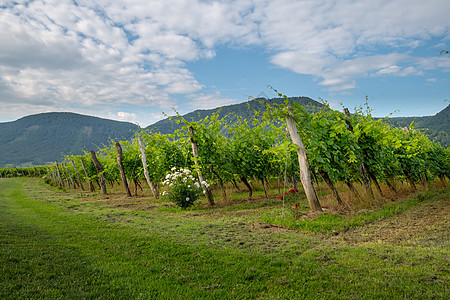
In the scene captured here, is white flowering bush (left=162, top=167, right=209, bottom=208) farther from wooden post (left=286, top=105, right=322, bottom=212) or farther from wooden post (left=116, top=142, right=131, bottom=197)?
wooden post (left=116, top=142, right=131, bottom=197)

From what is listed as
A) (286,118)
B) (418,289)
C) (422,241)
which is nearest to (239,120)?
(286,118)

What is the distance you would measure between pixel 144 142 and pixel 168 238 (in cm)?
1047

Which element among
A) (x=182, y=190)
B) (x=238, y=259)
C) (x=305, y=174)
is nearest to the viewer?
(x=238, y=259)

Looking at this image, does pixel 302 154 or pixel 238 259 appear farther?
pixel 302 154

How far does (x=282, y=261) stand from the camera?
3.52m

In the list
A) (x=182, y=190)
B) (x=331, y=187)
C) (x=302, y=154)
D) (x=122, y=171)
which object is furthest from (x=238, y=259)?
(x=122, y=171)

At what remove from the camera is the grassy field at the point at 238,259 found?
8.91 feet

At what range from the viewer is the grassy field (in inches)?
107

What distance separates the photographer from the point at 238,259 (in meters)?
3.63

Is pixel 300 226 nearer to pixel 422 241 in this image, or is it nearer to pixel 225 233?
pixel 225 233

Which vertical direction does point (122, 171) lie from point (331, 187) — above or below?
above

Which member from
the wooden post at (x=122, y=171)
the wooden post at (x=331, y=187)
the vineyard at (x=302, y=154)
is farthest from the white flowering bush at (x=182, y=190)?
the wooden post at (x=122, y=171)

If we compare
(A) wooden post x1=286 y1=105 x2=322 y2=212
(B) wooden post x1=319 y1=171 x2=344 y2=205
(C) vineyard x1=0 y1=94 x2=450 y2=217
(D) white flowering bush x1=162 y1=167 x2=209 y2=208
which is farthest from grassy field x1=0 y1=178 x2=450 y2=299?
(D) white flowering bush x1=162 y1=167 x2=209 y2=208

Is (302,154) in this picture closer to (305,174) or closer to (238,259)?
(305,174)
